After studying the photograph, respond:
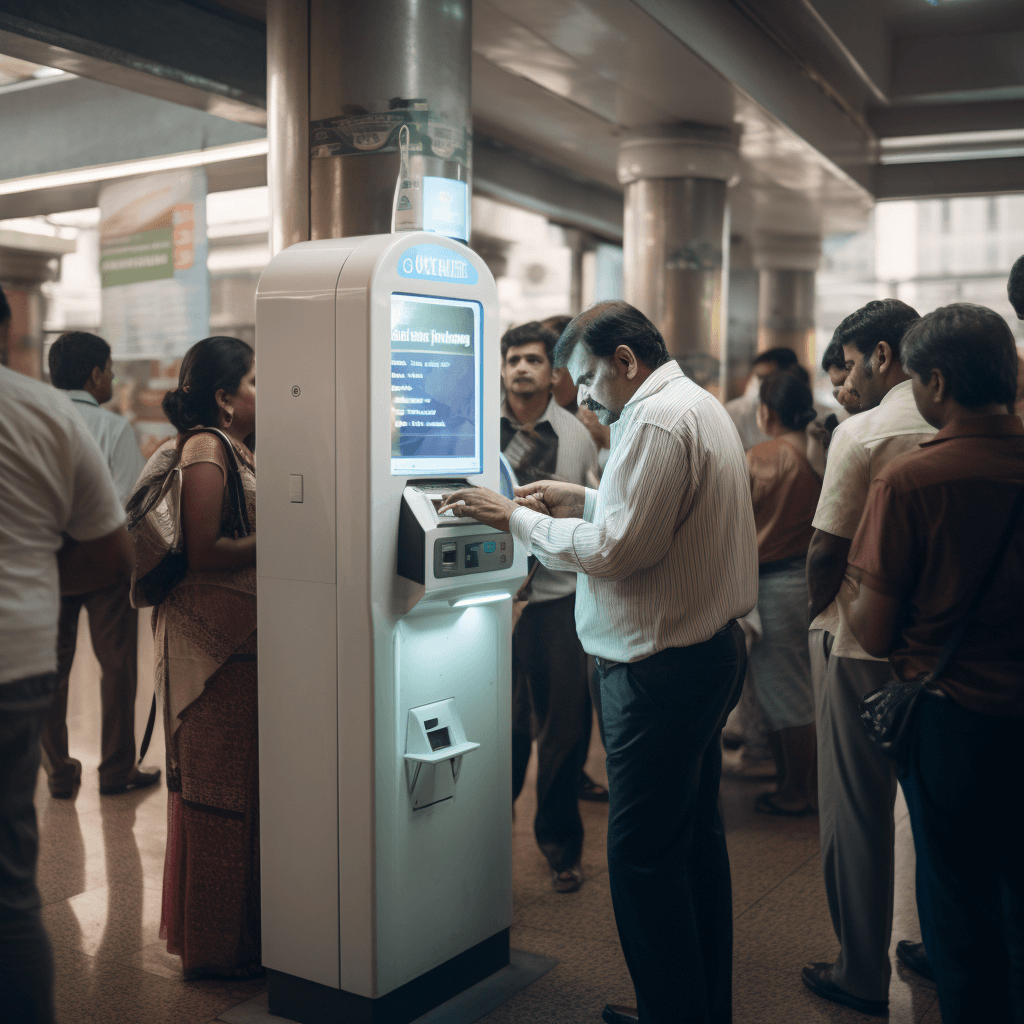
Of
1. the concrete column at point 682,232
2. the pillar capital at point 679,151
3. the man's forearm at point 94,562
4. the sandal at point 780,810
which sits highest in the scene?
the pillar capital at point 679,151

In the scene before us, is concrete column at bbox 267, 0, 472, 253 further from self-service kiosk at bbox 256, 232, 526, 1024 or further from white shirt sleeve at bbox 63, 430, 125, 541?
white shirt sleeve at bbox 63, 430, 125, 541

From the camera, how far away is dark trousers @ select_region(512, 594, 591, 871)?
11.0ft

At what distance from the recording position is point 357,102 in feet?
9.00

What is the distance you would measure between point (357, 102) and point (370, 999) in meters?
2.16

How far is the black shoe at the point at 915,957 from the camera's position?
2.81 meters

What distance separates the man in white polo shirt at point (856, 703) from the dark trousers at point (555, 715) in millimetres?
936

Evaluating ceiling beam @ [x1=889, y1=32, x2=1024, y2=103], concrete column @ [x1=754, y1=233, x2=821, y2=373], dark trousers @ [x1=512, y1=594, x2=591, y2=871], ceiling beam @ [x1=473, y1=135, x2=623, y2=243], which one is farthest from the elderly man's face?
concrete column @ [x1=754, y1=233, x2=821, y2=373]

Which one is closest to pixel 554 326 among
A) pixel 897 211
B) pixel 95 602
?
pixel 95 602

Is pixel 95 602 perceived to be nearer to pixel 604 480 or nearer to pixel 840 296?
pixel 604 480

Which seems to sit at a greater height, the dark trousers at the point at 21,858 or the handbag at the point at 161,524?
the handbag at the point at 161,524

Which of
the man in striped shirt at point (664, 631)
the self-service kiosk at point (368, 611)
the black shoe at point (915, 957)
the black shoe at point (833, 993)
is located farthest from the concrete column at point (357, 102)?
the black shoe at point (915, 957)

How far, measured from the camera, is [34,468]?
1656 millimetres

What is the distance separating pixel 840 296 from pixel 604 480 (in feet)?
25.8

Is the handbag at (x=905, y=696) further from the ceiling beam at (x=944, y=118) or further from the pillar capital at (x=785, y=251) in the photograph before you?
the pillar capital at (x=785, y=251)
